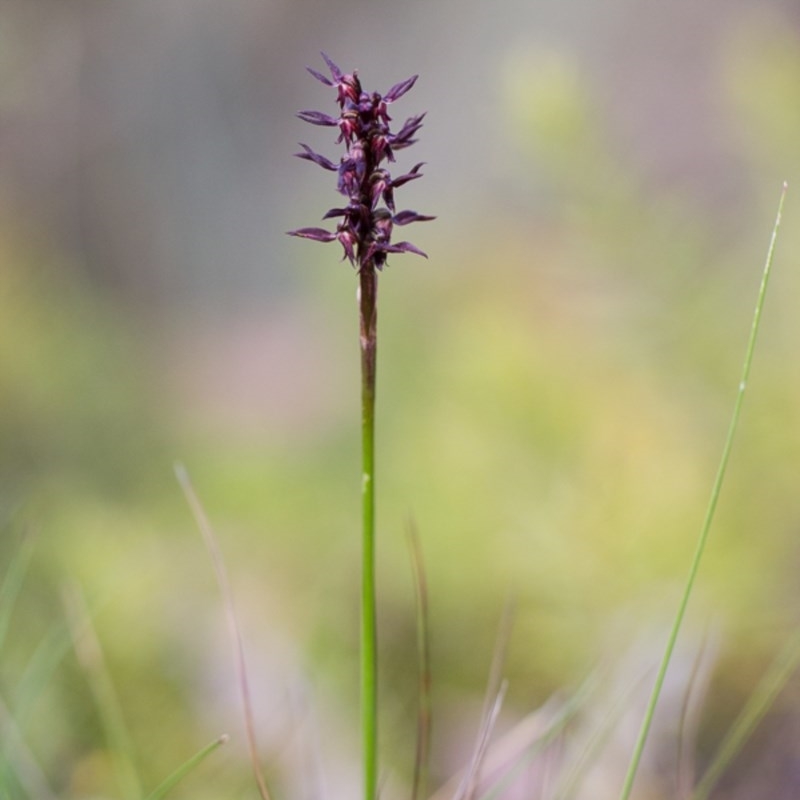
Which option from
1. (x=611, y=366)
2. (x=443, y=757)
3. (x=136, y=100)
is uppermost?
(x=136, y=100)

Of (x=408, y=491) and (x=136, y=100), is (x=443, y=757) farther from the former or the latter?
(x=136, y=100)

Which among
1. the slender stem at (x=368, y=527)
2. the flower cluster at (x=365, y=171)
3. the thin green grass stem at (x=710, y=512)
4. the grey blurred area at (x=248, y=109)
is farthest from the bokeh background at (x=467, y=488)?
the grey blurred area at (x=248, y=109)

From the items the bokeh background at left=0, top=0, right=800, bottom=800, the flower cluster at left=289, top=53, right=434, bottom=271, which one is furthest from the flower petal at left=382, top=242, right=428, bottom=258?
the bokeh background at left=0, top=0, right=800, bottom=800

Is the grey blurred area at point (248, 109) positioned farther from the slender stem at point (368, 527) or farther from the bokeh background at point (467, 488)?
the slender stem at point (368, 527)

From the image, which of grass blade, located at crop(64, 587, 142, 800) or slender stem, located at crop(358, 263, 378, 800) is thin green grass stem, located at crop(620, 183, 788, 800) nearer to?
slender stem, located at crop(358, 263, 378, 800)

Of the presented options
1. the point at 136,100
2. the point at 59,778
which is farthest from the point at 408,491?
the point at 136,100

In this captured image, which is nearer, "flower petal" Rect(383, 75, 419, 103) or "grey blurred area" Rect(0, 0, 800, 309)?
"flower petal" Rect(383, 75, 419, 103)
